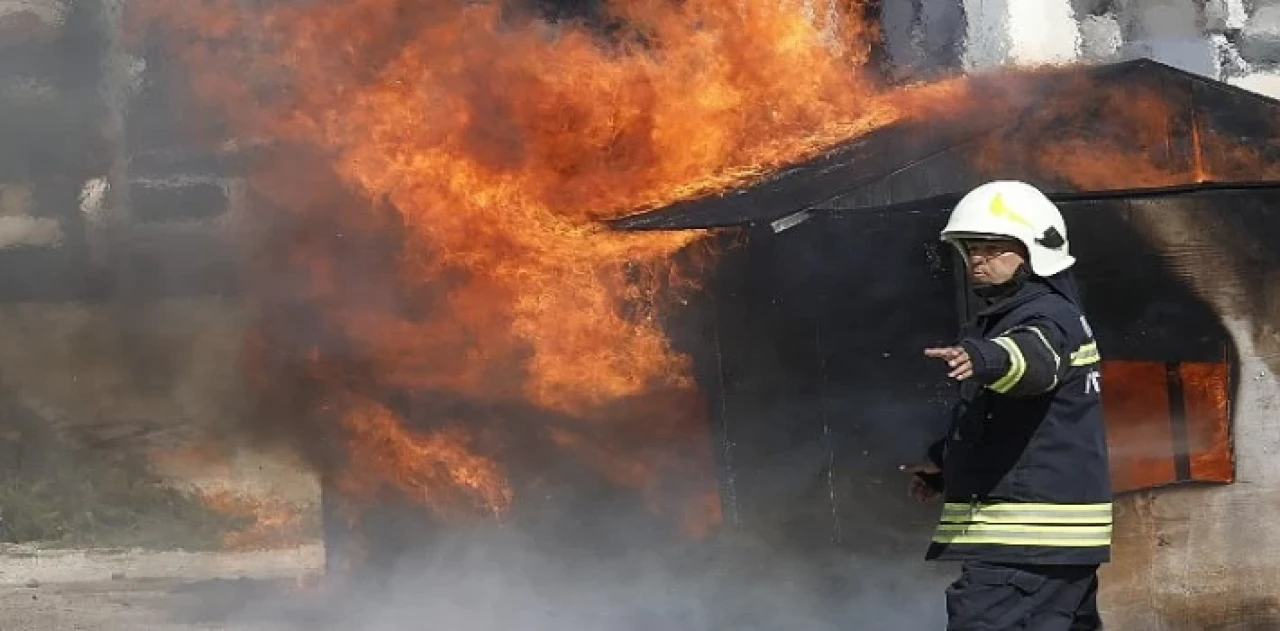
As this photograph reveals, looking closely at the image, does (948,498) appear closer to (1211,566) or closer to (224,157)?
(1211,566)

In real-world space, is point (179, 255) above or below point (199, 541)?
above

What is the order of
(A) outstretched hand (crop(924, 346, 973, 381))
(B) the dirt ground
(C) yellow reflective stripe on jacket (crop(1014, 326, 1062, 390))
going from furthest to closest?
(B) the dirt ground, (C) yellow reflective stripe on jacket (crop(1014, 326, 1062, 390)), (A) outstretched hand (crop(924, 346, 973, 381))

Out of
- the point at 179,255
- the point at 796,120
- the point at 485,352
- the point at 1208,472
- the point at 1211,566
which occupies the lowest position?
the point at 1211,566

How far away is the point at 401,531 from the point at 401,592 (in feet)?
1.20

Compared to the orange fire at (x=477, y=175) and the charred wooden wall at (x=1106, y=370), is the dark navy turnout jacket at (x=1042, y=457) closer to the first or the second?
the charred wooden wall at (x=1106, y=370)

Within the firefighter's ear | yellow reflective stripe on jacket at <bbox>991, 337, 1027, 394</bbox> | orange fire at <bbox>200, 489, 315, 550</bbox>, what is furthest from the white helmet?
orange fire at <bbox>200, 489, 315, 550</bbox>

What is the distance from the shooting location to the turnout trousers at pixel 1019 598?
370cm

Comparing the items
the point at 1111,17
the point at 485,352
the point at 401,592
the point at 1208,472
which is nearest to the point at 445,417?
the point at 485,352

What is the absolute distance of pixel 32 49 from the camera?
267 inches

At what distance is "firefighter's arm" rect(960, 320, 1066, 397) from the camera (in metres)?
3.35

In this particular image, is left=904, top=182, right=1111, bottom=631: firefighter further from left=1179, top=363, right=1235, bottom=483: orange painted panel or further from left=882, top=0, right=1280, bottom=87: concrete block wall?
left=882, top=0, right=1280, bottom=87: concrete block wall

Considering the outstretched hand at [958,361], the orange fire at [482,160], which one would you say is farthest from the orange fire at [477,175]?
the outstretched hand at [958,361]

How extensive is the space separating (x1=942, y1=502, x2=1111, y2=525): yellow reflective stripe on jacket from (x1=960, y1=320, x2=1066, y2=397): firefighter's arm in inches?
15.3

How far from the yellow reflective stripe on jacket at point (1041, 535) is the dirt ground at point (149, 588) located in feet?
12.5
